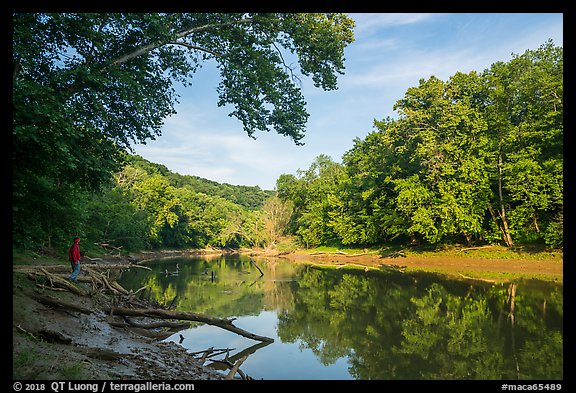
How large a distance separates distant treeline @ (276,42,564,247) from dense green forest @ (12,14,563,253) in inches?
6.3

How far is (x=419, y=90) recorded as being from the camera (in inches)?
1516

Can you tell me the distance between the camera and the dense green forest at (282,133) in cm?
867

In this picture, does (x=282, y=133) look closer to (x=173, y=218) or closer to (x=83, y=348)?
(x=83, y=348)

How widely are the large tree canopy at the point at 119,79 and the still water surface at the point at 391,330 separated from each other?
6.52 metres


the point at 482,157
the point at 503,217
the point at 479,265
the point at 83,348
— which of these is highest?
the point at 482,157

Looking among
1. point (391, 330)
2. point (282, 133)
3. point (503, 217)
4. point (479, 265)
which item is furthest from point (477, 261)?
point (282, 133)

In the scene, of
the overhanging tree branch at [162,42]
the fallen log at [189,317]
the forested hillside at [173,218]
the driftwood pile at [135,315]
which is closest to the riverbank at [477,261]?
the fallen log at [189,317]

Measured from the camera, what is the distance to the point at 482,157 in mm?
33438

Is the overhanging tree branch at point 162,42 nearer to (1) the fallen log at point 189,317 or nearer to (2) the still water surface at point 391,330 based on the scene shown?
(1) the fallen log at point 189,317

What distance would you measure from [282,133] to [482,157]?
2779 centimetres

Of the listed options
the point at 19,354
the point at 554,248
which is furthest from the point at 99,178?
the point at 554,248
